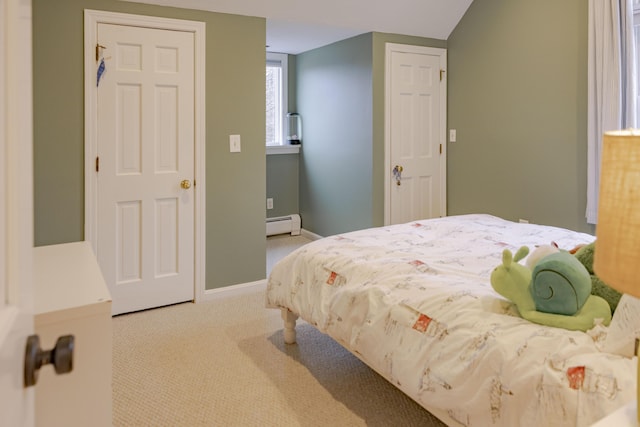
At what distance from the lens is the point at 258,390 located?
2.43 meters

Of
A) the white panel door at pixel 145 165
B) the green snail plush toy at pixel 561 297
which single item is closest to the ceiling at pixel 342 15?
the white panel door at pixel 145 165

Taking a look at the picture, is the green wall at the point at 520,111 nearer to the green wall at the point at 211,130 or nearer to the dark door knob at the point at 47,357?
the green wall at the point at 211,130

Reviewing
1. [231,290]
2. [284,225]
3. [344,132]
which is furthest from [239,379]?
[284,225]

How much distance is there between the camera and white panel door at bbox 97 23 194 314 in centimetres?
324

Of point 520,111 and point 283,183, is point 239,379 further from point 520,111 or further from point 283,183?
point 283,183

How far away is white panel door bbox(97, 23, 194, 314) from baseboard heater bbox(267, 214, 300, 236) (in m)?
2.08

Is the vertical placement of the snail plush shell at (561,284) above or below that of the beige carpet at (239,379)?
above

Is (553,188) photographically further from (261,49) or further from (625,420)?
(625,420)

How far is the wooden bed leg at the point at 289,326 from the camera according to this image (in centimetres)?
285

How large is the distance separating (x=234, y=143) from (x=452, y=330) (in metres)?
2.44

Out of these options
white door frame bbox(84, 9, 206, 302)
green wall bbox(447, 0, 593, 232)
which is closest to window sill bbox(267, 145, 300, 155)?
green wall bbox(447, 0, 593, 232)

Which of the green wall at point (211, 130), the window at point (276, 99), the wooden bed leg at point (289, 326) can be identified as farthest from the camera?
the window at point (276, 99)

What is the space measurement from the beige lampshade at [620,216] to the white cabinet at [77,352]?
1.27 meters

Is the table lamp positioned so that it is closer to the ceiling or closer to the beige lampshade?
the beige lampshade
